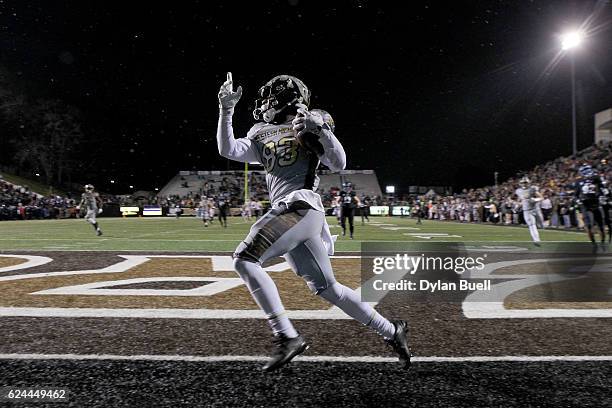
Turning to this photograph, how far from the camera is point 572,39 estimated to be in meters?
30.8

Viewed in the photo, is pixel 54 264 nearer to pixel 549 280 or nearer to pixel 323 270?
pixel 323 270

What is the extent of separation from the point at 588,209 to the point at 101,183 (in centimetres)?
7200

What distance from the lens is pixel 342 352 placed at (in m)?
3.69

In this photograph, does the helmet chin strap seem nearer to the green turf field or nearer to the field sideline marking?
the field sideline marking

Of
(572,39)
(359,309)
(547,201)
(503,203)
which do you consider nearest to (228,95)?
(359,309)

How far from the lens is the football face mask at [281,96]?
3.68 meters

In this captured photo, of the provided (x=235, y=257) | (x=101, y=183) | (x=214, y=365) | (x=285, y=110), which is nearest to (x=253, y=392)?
(x=214, y=365)

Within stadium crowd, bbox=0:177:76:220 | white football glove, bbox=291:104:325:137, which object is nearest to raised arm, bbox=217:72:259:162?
white football glove, bbox=291:104:325:137

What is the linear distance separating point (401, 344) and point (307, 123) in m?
1.61

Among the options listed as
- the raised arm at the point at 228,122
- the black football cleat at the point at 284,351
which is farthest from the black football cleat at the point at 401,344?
the raised arm at the point at 228,122

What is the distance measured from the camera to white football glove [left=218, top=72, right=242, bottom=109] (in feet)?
11.7

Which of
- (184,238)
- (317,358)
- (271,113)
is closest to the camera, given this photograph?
(317,358)

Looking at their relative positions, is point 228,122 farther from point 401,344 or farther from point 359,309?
point 401,344

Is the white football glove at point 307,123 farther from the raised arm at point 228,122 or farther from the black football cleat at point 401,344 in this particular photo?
the black football cleat at point 401,344
